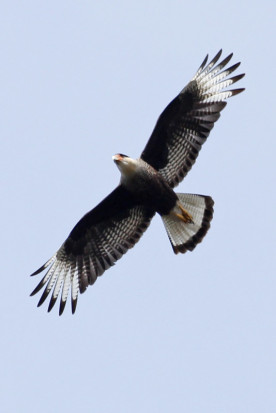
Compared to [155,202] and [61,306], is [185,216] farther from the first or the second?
[61,306]

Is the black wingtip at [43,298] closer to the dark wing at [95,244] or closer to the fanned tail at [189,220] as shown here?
the dark wing at [95,244]

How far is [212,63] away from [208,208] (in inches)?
69.1

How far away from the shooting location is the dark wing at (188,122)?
12562mm

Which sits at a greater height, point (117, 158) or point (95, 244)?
point (117, 158)

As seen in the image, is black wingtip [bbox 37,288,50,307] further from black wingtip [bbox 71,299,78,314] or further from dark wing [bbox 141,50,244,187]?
dark wing [bbox 141,50,244,187]

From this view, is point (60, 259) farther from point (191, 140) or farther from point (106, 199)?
point (191, 140)

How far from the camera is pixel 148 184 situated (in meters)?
12.5

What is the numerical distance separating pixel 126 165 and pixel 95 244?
4.25ft

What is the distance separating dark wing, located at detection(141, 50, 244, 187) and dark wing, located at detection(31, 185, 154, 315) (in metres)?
0.72

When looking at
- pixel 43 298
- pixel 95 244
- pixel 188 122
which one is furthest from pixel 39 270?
pixel 188 122

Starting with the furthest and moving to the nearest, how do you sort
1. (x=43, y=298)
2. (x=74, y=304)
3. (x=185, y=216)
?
(x=43, y=298) < (x=74, y=304) < (x=185, y=216)

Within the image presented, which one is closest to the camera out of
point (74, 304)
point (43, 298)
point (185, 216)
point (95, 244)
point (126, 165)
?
point (126, 165)

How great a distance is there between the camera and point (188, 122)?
1262 centimetres

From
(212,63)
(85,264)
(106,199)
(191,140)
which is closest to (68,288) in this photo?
(85,264)
